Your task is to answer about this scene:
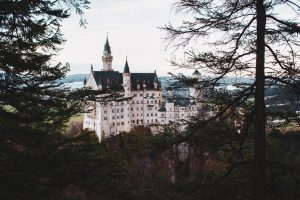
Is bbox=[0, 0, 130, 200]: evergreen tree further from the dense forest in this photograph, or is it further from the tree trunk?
the tree trunk

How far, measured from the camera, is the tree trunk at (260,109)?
5.86m

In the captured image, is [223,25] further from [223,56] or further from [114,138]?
[114,138]

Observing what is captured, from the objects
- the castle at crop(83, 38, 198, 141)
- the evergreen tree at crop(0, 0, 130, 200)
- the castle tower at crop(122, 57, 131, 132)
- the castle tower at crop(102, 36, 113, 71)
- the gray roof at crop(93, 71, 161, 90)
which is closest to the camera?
the evergreen tree at crop(0, 0, 130, 200)

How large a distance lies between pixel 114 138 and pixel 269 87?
52.1 m

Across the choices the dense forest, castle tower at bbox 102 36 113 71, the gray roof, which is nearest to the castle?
the gray roof

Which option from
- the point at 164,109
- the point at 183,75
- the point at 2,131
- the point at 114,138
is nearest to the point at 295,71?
the point at 183,75

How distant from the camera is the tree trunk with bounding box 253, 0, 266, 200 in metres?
5.86

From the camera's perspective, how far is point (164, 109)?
274 ft

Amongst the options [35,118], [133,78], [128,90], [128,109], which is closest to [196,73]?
[35,118]

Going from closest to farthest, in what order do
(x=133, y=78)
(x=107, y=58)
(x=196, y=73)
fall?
1. (x=196, y=73)
2. (x=133, y=78)
3. (x=107, y=58)

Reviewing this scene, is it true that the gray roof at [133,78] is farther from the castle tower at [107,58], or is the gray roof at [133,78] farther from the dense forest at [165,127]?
the dense forest at [165,127]

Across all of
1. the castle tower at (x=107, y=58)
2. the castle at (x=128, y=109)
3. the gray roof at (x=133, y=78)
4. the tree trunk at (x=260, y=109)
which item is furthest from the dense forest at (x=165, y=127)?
the castle tower at (x=107, y=58)

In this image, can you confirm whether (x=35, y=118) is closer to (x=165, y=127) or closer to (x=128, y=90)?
(x=165, y=127)

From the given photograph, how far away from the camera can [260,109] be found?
596cm
